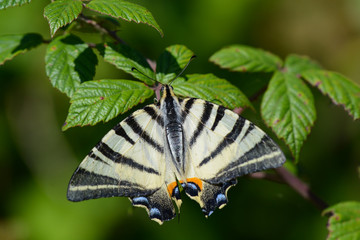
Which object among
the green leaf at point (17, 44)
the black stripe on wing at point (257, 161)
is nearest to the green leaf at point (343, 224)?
the black stripe on wing at point (257, 161)

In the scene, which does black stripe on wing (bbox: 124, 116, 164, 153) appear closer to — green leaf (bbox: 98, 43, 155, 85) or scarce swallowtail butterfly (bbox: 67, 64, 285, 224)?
scarce swallowtail butterfly (bbox: 67, 64, 285, 224)

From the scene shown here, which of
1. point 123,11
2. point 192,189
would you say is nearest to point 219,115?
point 192,189

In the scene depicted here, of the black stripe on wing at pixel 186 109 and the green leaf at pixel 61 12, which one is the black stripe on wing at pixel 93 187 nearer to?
the black stripe on wing at pixel 186 109

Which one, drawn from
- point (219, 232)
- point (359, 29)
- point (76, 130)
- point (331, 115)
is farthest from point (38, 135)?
point (359, 29)

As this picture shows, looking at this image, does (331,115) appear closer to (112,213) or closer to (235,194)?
(235,194)

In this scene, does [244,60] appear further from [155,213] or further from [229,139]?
[155,213]
